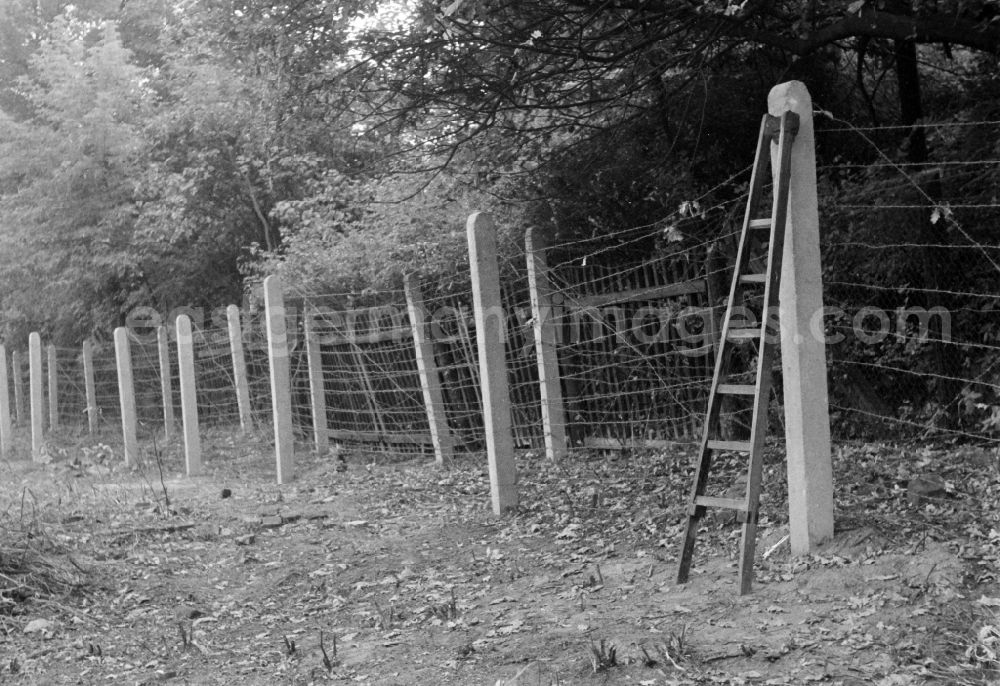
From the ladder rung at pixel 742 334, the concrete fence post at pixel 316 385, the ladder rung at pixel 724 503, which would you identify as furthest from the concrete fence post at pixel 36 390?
the ladder rung at pixel 742 334

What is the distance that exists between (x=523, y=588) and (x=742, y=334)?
1.75m

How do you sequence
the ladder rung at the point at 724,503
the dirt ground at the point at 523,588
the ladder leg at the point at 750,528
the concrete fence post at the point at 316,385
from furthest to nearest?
the concrete fence post at the point at 316,385 < the ladder rung at the point at 724,503 < the ladder leg at the point at 750,528 < the dirt ground at the point at 523,588

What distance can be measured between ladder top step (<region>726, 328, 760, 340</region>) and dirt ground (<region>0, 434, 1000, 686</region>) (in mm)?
1016

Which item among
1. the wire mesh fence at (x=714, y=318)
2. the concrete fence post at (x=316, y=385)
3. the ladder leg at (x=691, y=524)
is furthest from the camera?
the concrete fence post at (x=316, y=385)

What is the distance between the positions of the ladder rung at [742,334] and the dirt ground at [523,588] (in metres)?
1.02

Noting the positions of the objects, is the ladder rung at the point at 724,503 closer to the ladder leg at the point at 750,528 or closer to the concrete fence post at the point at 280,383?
the ladder leg at the point at 750,528

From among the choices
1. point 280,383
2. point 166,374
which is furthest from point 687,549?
point 166,374

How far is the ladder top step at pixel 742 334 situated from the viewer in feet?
15.4

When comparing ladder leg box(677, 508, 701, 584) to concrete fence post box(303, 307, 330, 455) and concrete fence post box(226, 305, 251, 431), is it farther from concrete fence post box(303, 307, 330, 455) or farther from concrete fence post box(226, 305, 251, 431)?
concrete fence post box(226, 305, 251, 431)

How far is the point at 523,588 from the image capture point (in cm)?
530

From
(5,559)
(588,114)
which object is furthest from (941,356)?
(5,559)

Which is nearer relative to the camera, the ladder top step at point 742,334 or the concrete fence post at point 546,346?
the ladder top step at point 742,334

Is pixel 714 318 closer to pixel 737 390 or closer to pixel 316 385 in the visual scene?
pixel 737 390

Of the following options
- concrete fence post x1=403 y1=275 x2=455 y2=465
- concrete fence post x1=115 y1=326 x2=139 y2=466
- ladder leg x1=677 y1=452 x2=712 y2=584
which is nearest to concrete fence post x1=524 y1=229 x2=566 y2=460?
concrete fence post x1=403 y1=275 x2=455 y2=465
